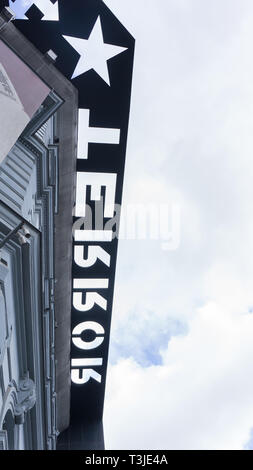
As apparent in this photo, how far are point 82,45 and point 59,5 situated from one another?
216 centimetres

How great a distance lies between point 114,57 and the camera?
20672mm

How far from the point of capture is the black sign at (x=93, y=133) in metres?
20.0

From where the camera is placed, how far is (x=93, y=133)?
2180cm

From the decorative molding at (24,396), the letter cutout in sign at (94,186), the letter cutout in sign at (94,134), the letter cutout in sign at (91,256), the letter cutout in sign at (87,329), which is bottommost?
the decorative molding at (24,396)

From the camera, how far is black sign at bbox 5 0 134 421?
787 inches

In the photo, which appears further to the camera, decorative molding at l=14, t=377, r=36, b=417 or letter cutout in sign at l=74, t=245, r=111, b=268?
letter cutout in sign at l=74, t=245, r=111, b=268

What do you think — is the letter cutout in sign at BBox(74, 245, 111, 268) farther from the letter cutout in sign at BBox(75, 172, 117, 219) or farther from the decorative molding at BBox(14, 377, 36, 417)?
the decorative molding at BBox(14, 377, 36, 417)

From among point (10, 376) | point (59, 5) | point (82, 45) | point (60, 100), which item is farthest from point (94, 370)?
point (59, 5)

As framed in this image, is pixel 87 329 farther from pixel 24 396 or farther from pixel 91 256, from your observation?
pixel 24 396

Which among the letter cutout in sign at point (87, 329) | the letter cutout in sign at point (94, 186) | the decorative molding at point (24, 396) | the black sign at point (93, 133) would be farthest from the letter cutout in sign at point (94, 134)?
the decorative molding at point (24, 396)

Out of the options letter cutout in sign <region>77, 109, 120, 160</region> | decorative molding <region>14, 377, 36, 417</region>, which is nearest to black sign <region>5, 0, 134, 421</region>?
letter cutout in sign <region>77, 109, 120, 160</region>

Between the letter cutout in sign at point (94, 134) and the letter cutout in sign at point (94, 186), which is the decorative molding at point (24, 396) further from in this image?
the letter cutout in sign at point (94, 134)

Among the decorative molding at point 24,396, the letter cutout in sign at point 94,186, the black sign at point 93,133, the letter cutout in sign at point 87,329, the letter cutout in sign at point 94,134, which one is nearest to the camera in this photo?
the decorative molding at point 24,396
